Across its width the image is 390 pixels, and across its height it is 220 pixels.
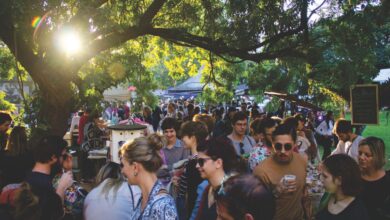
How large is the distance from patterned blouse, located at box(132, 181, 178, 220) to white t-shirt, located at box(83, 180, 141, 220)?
65 centimetres

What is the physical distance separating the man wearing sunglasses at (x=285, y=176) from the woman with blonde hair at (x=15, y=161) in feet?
9.26

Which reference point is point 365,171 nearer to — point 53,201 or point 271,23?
point 53,201

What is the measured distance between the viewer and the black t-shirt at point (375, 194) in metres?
3.61

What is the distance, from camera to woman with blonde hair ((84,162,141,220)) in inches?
132

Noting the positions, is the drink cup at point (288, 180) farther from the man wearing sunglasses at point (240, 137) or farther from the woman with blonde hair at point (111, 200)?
the man wearing sunglasses at point (240, 137)

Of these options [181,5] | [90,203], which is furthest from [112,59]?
[90,203]

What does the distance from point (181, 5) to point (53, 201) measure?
820 cm

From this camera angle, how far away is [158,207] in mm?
2637

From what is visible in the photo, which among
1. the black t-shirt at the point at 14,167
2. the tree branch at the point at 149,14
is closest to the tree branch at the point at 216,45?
the tree branch at the point at 149,14

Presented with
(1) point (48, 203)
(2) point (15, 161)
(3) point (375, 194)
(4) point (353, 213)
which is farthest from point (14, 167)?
(3) point (375, 194)

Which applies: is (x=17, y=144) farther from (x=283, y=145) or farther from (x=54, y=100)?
(x=283, y=145)

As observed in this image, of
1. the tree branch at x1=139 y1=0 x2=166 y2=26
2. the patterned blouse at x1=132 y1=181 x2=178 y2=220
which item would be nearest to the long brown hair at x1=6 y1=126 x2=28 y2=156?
the patterned blouse at x1=132 y1=181 x2=178 y2=220

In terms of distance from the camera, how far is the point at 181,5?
1036cm

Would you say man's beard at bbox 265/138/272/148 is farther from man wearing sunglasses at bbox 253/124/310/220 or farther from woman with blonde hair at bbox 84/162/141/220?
woman with blonde hair at bbox 84/162/141/220
